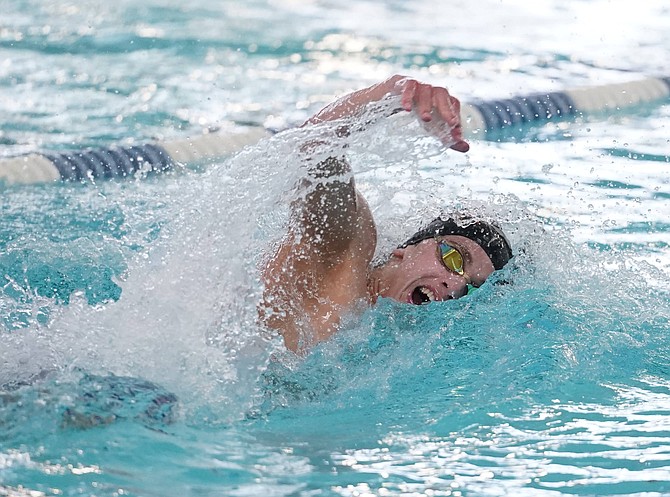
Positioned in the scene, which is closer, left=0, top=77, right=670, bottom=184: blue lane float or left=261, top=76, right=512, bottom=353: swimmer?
left=261, top=76, right=512, bottom=353: swimmer

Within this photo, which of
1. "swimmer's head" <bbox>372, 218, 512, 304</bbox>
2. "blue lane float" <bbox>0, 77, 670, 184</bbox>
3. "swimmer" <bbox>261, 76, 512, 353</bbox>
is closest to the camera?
"swimmer" <bbox>261, 76, 512, 353</bbox>

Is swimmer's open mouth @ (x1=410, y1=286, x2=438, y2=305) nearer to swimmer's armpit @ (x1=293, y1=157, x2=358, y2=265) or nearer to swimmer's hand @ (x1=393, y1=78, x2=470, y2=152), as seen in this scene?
swimmer's armpit @ (x1=293, y1=157, x2=358, y2=265)

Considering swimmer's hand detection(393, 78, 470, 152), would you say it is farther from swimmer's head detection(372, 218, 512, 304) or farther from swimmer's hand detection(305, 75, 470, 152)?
swimmer's head detection(372, 218, 512, 304)

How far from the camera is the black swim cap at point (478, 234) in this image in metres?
2.64

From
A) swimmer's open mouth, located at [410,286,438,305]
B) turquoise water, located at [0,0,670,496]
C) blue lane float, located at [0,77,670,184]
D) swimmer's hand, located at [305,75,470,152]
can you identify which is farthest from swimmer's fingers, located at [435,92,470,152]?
blue lane float, located at [0,77,670,184]

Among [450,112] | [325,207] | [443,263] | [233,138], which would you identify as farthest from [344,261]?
[233,138]

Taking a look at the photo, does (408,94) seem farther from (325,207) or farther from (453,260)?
(453,260)

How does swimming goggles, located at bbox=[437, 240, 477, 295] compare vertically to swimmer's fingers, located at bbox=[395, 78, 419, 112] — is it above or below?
below

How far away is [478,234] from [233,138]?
1858 mm

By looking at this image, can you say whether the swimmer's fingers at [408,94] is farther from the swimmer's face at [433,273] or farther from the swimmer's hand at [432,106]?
the swimmer's face at [433,273]

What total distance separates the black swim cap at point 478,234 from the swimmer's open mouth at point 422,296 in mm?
129

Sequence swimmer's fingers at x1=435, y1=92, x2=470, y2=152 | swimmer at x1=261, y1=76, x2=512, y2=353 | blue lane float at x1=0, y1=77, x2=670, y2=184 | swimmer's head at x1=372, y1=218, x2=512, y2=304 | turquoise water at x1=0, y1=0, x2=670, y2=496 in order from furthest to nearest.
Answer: blue lane float at x1=0, y1=77, x2=670, y2=184
swimmer's head at x1=372, y1=218, x2=512, y2=304
swimmer at x1=261, y1=76, x2=512, y2=353
swimmer's fingers at x1=435, y1=92, x2=470, y2=152
turquoise water at x1=0, y1=0, x2=670, y2=496

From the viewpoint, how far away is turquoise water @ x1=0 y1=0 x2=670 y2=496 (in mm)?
1990

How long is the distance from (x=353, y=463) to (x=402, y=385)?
435 mm
